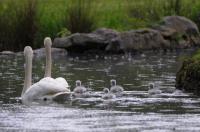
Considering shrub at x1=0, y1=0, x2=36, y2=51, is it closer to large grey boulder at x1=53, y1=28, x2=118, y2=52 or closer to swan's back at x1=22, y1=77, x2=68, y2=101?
large grey boulder at x1=53, y1=28, x2=118, y2=52

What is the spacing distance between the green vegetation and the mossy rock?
1543 cm

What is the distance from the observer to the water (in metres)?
15.2

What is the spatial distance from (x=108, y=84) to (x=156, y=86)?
6.48 feet

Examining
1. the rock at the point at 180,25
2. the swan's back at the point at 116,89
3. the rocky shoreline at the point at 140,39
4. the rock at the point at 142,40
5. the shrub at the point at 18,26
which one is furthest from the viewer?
the rock at the point at 180,25

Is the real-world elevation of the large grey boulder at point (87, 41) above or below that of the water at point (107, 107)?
above

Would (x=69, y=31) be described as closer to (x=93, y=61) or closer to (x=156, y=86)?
(x=93, y=61)

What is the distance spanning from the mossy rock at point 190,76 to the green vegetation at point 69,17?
1543cm

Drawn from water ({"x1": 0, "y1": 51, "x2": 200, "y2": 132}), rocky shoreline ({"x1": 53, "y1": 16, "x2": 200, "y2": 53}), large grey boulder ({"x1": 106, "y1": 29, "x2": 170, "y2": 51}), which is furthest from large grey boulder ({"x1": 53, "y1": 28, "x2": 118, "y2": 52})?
water ({"x1": 0, "y1": 51, "x2": 200, "y2": 132})

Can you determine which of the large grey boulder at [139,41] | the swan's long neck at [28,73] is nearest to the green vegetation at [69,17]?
the large grey boulder at [139,41]

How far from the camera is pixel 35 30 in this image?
120ft

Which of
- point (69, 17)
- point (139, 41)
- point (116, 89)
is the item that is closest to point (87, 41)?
point (139, 41)

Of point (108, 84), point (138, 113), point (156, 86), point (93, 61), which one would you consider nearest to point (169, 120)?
point (138, 113)

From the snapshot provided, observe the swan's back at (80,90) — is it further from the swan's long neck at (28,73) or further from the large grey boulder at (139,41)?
the large grey boulder at (139,41)

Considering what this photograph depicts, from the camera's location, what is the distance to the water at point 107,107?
1520 cm
